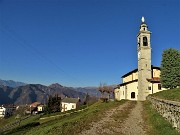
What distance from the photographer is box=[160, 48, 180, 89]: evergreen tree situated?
50.4 metres

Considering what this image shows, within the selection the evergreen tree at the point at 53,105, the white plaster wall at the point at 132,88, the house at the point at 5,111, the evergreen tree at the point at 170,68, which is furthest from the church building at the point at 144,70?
the house at the point at 5,111

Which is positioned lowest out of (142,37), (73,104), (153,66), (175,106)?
(73,104)

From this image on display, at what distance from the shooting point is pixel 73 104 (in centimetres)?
13025

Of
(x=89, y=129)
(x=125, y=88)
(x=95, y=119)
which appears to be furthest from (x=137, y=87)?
(x=89, y=129)

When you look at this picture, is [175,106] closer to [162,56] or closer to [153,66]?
[162,56]

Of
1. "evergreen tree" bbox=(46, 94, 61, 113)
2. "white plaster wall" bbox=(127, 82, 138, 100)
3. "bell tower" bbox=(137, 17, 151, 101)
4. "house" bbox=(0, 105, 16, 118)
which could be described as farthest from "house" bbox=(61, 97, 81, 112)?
"bell tower" bbox=(137, 17, 151, 101)

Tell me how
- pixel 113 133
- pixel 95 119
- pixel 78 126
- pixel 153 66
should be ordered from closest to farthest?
pixel 113 133
pixel 78 126
pixel 95 119
pixel 153 66

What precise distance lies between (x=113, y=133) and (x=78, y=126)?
3.62 meters

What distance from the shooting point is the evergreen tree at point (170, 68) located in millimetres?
50438

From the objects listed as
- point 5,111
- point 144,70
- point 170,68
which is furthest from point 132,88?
point 5,111

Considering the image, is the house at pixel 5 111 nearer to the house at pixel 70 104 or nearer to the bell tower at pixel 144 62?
the house at pixel 70 104

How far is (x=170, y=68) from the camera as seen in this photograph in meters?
51.2

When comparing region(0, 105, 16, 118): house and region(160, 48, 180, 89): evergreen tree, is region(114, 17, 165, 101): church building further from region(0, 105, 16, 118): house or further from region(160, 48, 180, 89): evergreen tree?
region(0, 105, 16, 118): house

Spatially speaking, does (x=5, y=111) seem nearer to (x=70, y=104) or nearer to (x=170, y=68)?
(x=70, y=104)
